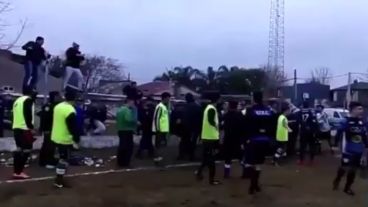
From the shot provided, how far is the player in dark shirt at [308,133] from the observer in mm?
22809

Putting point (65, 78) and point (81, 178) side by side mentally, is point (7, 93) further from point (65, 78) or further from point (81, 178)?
point (81, 178)

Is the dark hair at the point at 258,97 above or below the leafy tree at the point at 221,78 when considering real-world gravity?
below

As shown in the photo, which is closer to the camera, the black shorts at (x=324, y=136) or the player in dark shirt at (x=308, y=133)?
the player in dark shirt at (x=308, y=133)

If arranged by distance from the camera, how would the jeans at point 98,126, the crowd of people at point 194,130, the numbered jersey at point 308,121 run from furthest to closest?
the numbered jersey at point 308,121
the jeans at point 98,126
the crowd of people at point 194,130

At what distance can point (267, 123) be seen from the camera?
49.4 feet

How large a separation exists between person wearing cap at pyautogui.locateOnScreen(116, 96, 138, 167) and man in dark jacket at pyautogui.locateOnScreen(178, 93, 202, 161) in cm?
239

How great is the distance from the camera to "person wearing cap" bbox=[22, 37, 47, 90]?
19.4 m

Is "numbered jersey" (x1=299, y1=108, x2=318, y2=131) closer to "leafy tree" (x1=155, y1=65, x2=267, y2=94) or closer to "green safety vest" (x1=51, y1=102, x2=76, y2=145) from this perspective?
"green safety vest" (x1=51, y1=102, x2=76, y2=145)

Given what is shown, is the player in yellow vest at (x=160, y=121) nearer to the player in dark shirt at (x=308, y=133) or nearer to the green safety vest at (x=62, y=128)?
the player in dark shirt at (x=308, y=133)

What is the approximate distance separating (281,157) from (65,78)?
721 cm

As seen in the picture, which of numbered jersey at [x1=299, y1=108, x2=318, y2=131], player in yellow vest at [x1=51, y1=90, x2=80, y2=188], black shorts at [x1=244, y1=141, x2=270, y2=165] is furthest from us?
numbered jersey at [x1=299, y1=108, x2=318, y2=131]

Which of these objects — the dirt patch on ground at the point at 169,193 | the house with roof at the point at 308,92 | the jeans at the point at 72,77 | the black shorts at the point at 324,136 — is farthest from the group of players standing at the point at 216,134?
the house with roof at the point at 308,92

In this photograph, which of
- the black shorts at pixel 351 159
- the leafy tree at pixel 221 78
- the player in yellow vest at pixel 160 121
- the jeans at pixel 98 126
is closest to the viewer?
the black shorts at pixel 351 159

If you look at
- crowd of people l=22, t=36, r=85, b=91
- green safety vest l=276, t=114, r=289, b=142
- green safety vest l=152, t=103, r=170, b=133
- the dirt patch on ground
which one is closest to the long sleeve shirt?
the dirt patch on ground
